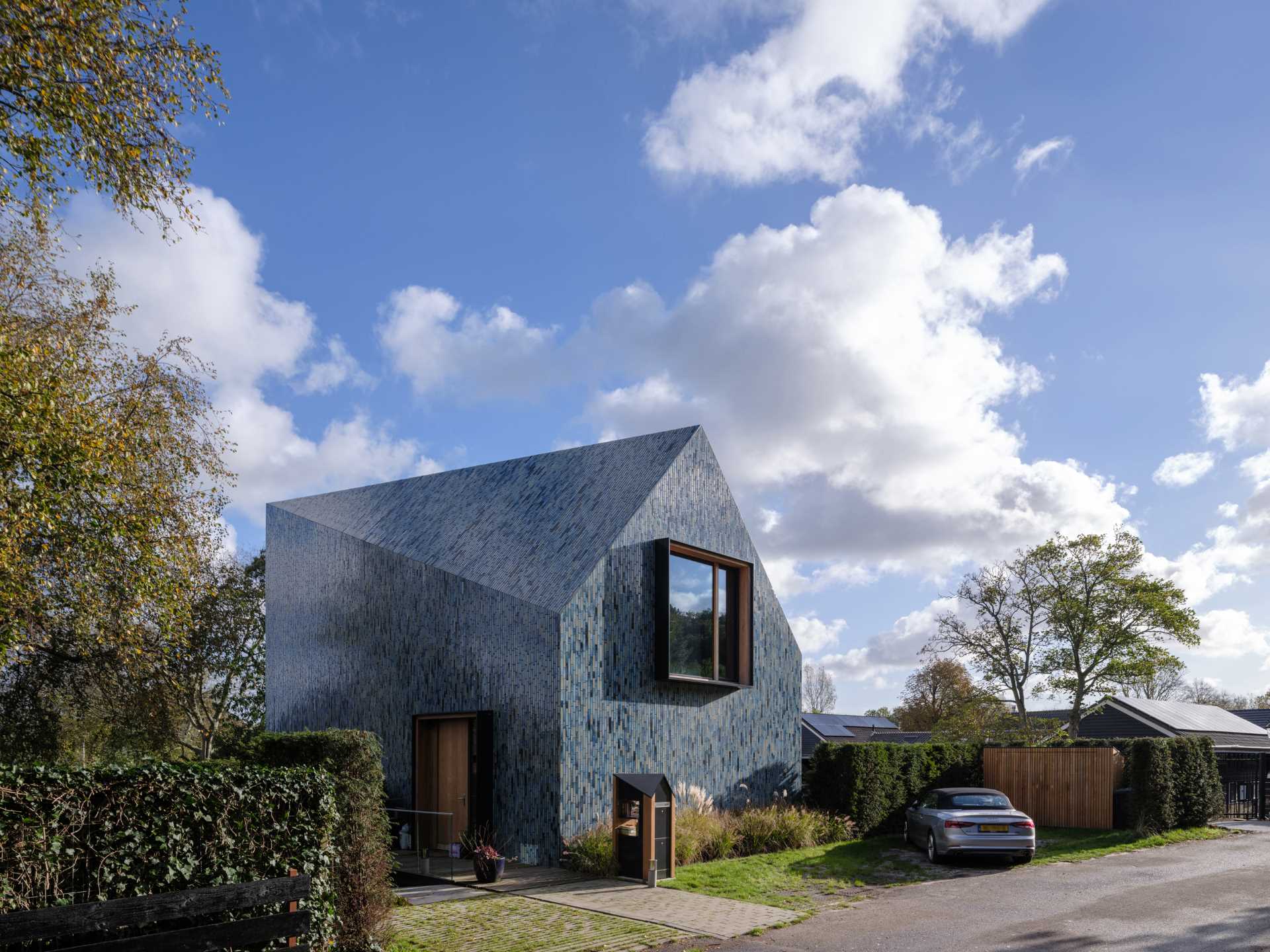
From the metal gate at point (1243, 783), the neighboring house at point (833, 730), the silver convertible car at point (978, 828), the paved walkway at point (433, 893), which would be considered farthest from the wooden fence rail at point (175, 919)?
the neighboring house at point (833, 730)

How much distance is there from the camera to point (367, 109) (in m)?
12.1

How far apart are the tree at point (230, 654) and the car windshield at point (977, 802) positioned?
20.2 metres

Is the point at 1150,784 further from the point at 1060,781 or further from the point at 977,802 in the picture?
the point at 977,802

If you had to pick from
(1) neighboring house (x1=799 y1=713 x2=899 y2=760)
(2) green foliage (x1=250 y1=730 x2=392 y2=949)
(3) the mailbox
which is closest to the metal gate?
(1) neighboring house (x1=799 y1=713 x2=899 y2=760)

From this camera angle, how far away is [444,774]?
58.0ft

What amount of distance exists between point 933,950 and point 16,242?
54.4 ft

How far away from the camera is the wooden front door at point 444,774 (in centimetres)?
1712

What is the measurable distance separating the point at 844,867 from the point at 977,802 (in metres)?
2.96

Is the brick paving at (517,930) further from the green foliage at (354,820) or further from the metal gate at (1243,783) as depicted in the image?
the metal gate at (1243,783)

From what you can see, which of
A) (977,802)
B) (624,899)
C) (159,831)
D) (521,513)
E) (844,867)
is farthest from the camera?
(521,513)

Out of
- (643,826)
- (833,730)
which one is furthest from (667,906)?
(833,730)

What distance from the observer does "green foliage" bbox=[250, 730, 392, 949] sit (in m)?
9.60

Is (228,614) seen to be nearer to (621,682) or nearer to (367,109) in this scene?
(621,682)

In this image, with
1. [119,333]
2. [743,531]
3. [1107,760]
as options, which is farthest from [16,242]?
[1107,760]
